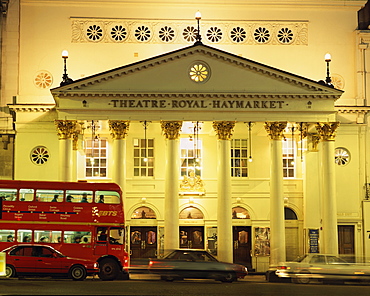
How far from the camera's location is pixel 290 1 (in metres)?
46.6

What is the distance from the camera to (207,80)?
3944 centimetres

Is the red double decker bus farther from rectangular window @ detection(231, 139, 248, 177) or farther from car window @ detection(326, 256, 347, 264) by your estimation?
rectangular window @ detection(231, 139, 248, 177)

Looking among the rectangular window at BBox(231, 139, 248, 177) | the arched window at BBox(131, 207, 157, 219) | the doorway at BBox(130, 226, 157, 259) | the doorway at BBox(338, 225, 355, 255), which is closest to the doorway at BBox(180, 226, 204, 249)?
the doorway at BBox(130, 226, 157, 259)

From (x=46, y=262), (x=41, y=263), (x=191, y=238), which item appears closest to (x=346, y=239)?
(x=191, y=238)

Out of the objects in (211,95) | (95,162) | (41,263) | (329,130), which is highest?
(211,95)

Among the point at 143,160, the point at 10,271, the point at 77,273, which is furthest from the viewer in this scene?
the point at 143,160

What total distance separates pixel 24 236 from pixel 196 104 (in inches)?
492

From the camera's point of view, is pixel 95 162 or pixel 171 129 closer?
pixel 171 129

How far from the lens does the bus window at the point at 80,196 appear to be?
32594 mm

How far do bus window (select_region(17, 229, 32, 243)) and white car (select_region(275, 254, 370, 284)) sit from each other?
11.1 metres

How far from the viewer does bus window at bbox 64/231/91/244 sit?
106ft

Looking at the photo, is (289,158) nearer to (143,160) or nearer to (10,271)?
(143,160)

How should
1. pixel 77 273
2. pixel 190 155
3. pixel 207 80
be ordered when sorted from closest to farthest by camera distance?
pixel 77 273 → pixel 207 80 → pixel 190 155

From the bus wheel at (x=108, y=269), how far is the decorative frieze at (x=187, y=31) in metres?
18.3
